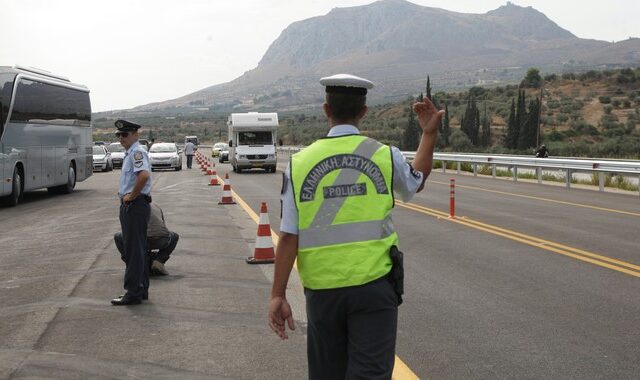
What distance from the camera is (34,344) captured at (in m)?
6.65

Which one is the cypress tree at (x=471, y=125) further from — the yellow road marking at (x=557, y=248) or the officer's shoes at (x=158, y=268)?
the officer's shoes at (x=158, y=268)

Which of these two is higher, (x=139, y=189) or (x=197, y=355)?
(x=139, y=189)

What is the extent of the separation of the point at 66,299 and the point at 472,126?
7614cm

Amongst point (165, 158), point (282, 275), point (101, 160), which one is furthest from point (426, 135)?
point (101, 160)

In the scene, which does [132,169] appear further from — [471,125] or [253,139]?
[471,125]

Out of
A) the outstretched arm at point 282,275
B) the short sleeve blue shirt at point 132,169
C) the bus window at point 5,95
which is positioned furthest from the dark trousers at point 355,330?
the bus window at point 5,95

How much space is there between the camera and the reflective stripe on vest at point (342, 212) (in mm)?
3541

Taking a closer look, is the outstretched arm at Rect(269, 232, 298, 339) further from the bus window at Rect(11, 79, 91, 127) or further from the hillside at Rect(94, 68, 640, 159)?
the hillside at Rect(94, 68, 640, 159)

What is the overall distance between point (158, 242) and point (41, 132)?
15096 mm

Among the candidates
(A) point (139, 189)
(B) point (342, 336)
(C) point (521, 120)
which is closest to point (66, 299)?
(A) point (139, 189)

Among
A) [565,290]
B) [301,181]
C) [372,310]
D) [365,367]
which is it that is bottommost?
[565,290]

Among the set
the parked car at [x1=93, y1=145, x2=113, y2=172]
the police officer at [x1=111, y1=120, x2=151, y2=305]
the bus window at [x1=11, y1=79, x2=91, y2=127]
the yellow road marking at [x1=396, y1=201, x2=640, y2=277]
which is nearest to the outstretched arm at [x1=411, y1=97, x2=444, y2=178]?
the police officer at [x1=111, y1=120, x2=151, y2=305]

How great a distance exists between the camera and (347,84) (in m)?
3.68

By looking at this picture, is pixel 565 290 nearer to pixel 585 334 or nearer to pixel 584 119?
pixel 585 334
